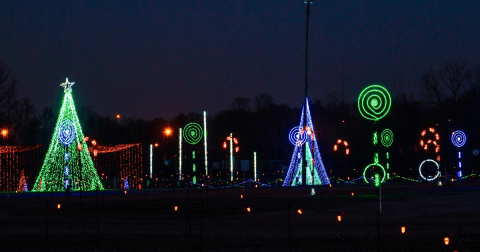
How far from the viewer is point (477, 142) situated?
7194cm

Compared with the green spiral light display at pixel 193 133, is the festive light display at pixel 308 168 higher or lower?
lower

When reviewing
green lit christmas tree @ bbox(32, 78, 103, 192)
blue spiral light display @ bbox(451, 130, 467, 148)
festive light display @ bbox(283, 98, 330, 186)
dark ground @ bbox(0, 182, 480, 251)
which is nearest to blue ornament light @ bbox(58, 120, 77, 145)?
green lit christmas tree @ bbox(32, 78, 103, 192)

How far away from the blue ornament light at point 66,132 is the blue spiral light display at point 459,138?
33.2 m

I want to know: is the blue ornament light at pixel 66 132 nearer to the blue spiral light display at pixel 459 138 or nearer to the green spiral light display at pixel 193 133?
the green spiral light display at pixel 193 133

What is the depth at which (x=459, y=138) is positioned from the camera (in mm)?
52125

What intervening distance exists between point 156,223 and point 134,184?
3912 centimetres

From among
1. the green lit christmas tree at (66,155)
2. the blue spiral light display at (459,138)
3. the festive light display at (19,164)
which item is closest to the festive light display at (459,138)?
the blue spiral light display at (459,138)

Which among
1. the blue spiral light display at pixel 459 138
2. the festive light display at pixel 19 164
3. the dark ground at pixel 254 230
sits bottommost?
the dark ground at pixel 254 230

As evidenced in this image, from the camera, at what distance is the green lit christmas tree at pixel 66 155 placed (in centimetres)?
4338

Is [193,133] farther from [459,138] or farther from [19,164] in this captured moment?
[459,138]

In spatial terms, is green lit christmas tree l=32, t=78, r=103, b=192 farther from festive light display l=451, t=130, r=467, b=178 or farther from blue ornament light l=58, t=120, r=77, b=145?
festive light display l=451, t=130, r=467, b=178

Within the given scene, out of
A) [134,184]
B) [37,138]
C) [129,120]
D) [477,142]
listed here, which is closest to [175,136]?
[129,120]

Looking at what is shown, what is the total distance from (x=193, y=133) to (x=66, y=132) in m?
9.89

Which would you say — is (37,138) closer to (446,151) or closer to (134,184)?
(134,184)
